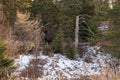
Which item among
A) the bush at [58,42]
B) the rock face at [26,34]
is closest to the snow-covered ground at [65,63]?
the bush at [58,42]

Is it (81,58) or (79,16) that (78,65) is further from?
(79,16)

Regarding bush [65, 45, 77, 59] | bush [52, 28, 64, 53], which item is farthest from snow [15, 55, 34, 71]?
bush [65, 45, 77, 59]

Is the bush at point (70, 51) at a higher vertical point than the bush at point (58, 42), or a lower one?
lower

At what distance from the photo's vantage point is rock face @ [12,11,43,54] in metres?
13.8

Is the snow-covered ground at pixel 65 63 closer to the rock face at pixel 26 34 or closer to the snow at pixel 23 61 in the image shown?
the snow at pixel 23 61

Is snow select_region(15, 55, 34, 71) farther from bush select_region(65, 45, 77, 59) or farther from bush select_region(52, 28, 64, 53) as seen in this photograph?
bush select_region(65, 45, 77, 59)

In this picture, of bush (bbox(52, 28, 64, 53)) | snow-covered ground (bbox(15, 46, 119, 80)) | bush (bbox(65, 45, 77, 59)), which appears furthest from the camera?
bush (bbox(52, 28, 64, 53))

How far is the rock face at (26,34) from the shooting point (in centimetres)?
1384

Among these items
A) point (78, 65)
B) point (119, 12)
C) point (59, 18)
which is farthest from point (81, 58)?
point (119, 12)

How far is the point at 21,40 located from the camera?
46.0 ft

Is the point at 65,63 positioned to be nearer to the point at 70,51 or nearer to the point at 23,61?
the point at 70,51

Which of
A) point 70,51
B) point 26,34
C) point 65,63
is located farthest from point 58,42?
point 26,34

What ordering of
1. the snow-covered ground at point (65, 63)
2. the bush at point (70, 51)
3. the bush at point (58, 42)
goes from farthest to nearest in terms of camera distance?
the bush at point (58, 42) < the bush at point (70, 51) < the snow-covered ground at point (65, 63)

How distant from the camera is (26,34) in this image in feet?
46.2
